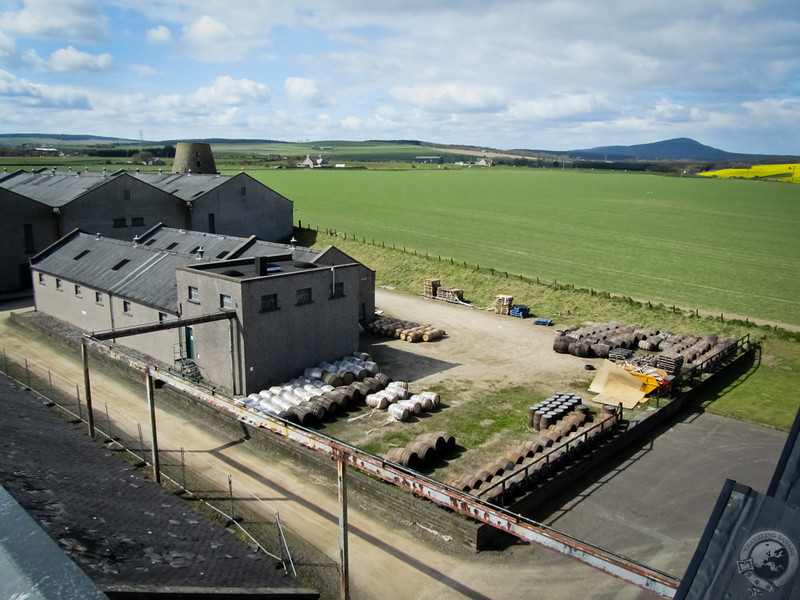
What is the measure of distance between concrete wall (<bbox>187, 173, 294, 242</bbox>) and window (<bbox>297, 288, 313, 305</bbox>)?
112ft

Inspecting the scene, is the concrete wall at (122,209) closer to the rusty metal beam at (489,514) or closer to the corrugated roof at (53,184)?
the corrugated roof at (53,184)

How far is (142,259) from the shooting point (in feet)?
126

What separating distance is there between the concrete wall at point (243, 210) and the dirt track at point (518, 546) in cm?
3129

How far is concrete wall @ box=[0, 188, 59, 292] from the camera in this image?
49.6 meters

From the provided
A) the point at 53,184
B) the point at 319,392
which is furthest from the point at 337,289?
the point at 53,184

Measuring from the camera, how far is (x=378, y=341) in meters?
39.7

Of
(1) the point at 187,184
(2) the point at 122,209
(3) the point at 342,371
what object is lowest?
(3) the point at 342,371

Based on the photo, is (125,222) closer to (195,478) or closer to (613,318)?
(195,478)

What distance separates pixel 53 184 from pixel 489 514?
62.6m

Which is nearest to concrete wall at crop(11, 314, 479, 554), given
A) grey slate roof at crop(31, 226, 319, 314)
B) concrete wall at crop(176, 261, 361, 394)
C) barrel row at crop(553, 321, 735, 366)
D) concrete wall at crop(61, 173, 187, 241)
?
concrete wall at crop(176, 261, 361, 394)

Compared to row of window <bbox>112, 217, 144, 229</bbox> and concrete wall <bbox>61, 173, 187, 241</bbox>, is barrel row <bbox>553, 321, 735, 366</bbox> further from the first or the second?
row of window <bbox>112, 217, 144, 229</bbox>

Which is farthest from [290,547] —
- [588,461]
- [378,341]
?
[378,341]

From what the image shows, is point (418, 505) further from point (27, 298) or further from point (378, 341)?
point (27, 298)

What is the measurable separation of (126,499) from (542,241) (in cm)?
6887
